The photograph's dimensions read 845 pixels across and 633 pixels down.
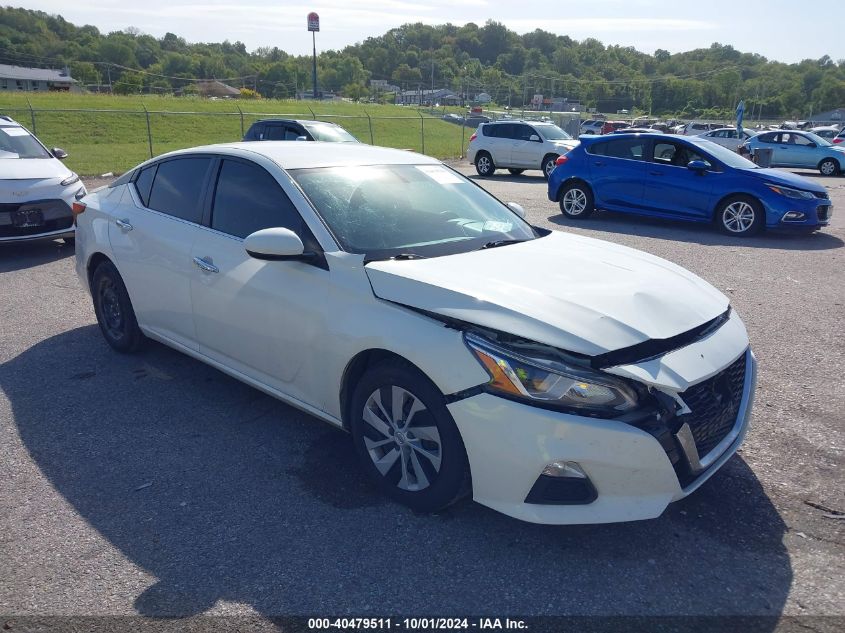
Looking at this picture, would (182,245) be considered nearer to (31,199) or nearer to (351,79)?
(31,199)

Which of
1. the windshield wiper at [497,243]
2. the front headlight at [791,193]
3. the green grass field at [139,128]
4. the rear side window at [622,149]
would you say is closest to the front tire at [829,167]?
the green grass field at [139,128]

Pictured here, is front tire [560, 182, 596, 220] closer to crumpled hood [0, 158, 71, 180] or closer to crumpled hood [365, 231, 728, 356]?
crumpled hood [0, 158, 71, 180]

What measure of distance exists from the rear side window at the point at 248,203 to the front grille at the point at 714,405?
217cm

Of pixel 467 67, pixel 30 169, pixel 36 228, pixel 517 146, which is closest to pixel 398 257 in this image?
pixel 36 228

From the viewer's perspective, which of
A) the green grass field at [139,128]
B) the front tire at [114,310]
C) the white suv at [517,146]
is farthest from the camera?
the green grass field at [139,128]

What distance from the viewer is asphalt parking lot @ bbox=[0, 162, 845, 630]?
2699 millimetres

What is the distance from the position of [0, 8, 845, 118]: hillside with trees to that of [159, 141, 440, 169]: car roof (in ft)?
265

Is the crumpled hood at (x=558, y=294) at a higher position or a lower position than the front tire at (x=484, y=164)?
higher

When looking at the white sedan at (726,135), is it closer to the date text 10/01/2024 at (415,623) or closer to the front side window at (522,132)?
the front side window at (522,132)

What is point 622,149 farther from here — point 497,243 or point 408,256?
point 408,256

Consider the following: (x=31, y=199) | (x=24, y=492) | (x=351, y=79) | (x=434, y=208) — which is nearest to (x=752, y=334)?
(x=434, y=208)

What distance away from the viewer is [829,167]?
22781mm

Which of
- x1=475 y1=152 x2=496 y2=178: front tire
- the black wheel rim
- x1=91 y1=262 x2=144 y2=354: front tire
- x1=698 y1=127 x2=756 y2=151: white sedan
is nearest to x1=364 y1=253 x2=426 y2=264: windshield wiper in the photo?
x1=91 y1=262 x2=144 y2=354: front tire

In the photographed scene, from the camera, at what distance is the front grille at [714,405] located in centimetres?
288
